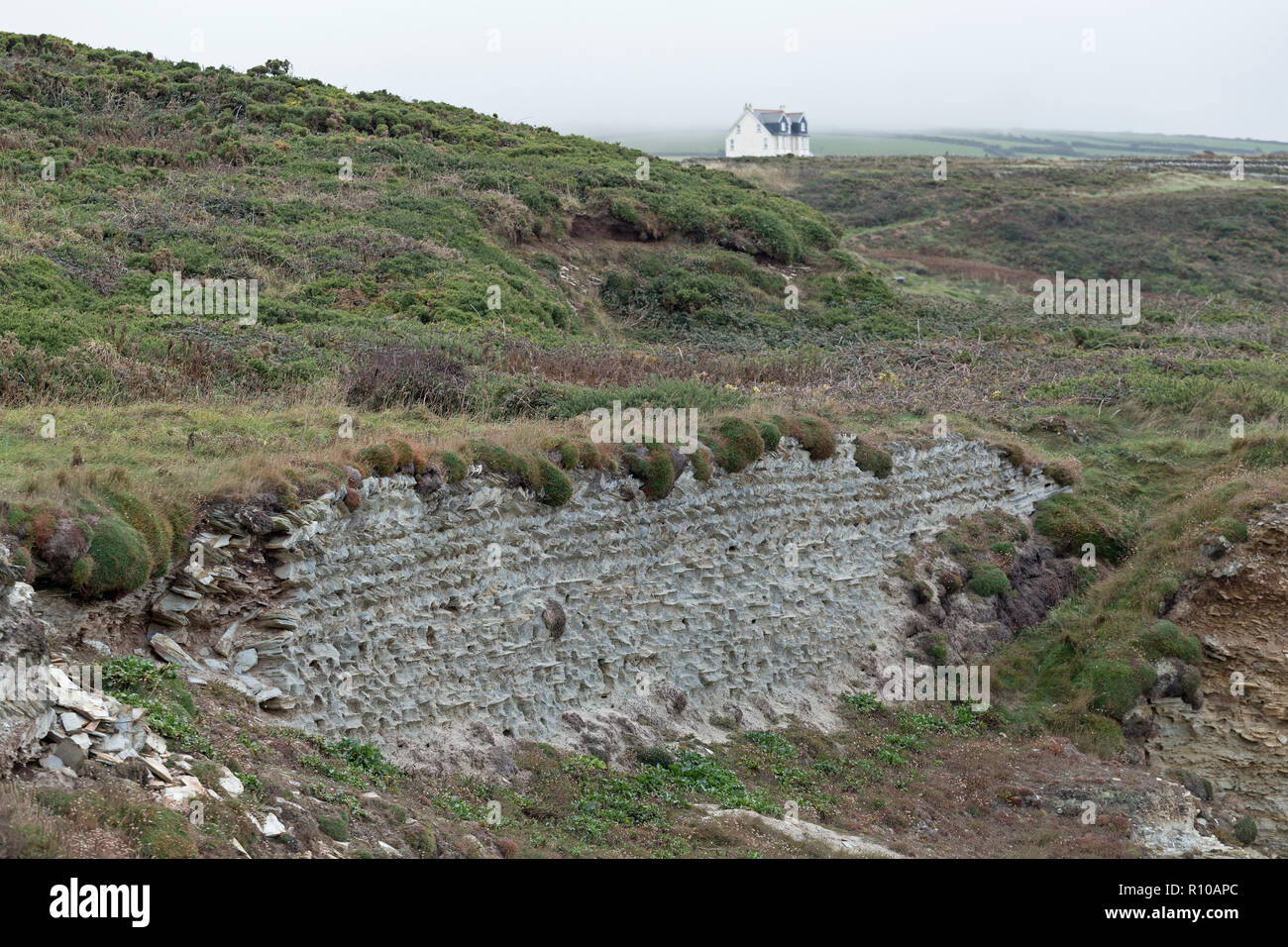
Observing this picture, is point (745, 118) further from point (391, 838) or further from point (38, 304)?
point (391, 838)

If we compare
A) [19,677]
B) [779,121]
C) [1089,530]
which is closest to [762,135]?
[779,121]

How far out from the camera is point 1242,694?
756 inches

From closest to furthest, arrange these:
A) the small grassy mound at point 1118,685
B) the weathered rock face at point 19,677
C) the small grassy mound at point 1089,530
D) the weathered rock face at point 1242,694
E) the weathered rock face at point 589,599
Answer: the weathered rock face at point 19,677, the weathered rock face at point 589,599, the weathered rock face at point 1242,694, the small grassy mound at point 1118,685, the small grassy mound at point 1089,530

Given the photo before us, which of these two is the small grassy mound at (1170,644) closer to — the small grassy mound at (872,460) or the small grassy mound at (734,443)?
the small grassy mound at (872,460)

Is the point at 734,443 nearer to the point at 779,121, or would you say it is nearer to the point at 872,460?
the point at 872,460

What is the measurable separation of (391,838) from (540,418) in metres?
8.54

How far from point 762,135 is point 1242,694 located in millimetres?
92552

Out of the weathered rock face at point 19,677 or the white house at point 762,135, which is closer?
the weathered rock face at point 19,677

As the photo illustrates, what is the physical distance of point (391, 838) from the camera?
9.62 metres

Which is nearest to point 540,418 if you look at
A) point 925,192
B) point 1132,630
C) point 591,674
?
point 591,674

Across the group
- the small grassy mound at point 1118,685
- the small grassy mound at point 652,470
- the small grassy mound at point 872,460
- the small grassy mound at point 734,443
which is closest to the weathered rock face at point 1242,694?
the small grassy mound at point 1118,685

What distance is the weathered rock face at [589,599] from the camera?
39.4 ft

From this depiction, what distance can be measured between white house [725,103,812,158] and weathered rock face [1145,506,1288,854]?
88846 millimetres

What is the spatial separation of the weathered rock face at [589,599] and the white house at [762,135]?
87.9 meters
